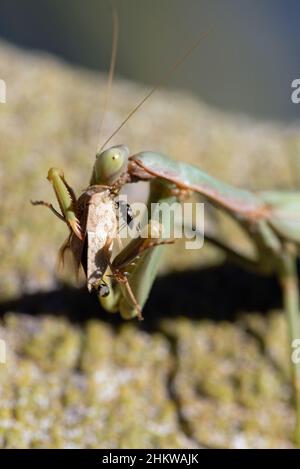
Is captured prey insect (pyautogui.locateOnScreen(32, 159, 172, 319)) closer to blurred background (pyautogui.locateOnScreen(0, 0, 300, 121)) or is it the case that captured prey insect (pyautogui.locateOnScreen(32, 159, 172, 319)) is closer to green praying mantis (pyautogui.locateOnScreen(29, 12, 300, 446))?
green praying mantis (pyautogui.locateOnScreen(29, 12, 300, 446))

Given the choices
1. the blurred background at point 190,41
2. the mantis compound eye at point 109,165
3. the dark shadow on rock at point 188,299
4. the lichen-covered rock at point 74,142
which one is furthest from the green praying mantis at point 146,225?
the blurred background at point 190,41

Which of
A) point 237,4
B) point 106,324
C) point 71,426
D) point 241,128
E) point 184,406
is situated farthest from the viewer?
point 237,4

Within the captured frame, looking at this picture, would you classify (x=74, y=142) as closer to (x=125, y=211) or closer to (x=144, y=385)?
(x=144, y=385)

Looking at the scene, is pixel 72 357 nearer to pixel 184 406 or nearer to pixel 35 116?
pixel 184 406

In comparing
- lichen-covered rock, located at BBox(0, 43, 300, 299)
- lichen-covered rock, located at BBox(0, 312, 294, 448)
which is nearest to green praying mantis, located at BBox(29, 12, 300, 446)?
lichen-covered rock, located at BBox(0, 312, 294, 448)
